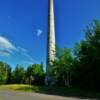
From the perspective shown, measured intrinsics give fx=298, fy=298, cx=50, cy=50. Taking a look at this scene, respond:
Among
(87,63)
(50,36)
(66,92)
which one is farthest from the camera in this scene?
(50,36)

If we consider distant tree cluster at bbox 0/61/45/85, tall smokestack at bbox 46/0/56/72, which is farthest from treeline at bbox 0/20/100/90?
distant tree cluster at bbox 0/61/45/85

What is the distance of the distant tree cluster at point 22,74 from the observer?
81569 mm

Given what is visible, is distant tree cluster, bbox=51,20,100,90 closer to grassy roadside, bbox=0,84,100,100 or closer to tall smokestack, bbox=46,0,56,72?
grassy roadside, bbox=0,84,100,100

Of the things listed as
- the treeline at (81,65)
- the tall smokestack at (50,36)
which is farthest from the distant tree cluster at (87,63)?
the tall smokestack at (50,36)

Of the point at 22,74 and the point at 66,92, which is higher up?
the point at 22,74

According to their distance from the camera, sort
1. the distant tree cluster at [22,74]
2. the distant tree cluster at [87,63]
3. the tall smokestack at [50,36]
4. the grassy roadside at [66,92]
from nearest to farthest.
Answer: the grassy roadside at [66,92] < the distant tree cluster at [87,63] < the tall smokestack at [50,36] < the distant tree cluster at [22,74]

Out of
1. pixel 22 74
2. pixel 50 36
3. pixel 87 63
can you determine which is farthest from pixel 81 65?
pixel 22 74

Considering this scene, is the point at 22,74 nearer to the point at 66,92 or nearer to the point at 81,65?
the point at 81,65

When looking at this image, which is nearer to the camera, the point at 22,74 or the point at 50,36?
the point at 50,36

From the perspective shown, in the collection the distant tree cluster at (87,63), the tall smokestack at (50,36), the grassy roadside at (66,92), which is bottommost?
the grassy roadside at (66,92)

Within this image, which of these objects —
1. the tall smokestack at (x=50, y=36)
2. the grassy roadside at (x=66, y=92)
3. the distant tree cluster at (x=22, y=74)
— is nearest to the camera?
the grassy roadside at (x=66, y=92)

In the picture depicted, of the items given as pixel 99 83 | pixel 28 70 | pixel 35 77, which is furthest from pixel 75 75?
pixel 28 70

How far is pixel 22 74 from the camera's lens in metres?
93.5

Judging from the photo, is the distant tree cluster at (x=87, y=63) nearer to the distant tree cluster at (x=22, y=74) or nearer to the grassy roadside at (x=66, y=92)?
the grassy roadside at (x=66, y=92)
